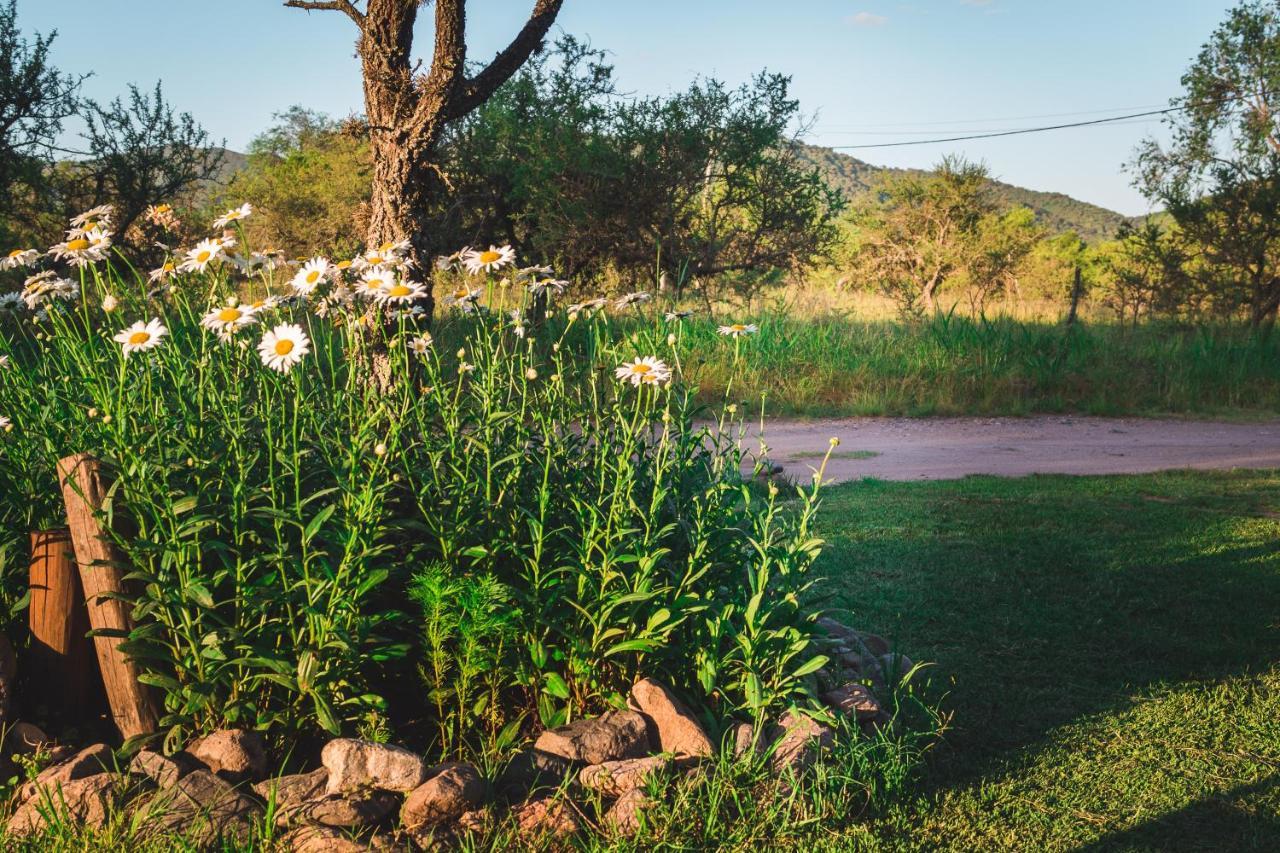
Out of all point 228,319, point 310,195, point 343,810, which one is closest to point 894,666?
point 343,810

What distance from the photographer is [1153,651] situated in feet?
13.1

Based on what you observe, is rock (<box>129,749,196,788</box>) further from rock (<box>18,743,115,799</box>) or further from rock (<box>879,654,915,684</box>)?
rock (<box>879,654,915,684</box>)

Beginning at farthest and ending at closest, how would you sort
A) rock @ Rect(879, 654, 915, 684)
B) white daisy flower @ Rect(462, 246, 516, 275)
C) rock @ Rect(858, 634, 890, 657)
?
rock @ Rect(858, 634, 890, 657), rock @ Rect(879, 654, 915, 684), white daisy flower @ Rect(462, 246, 516, 275)

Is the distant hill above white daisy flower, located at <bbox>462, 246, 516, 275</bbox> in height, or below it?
above

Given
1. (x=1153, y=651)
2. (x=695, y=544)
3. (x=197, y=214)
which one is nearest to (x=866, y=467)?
(x=1153, y=651)

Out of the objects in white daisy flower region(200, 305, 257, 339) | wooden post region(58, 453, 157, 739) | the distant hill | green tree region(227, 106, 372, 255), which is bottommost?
wooden post region(58, 453, 157, 739)

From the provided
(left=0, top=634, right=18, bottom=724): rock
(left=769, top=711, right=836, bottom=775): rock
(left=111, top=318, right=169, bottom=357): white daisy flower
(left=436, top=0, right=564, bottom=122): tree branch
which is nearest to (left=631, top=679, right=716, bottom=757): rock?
(left=769, top=711, right=836, bottom=775): rock

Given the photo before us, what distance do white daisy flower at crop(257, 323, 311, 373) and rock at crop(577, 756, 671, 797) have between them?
1.37 meters

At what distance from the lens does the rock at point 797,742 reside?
2.81m

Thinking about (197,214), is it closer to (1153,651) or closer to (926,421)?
(926,421)

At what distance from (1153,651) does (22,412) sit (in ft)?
14.4

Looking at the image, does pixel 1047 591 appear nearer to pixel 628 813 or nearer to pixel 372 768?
pixel 628 813

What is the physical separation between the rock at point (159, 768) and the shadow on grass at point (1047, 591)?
2.16 m

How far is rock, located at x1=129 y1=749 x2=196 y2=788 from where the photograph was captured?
2.58 metres
